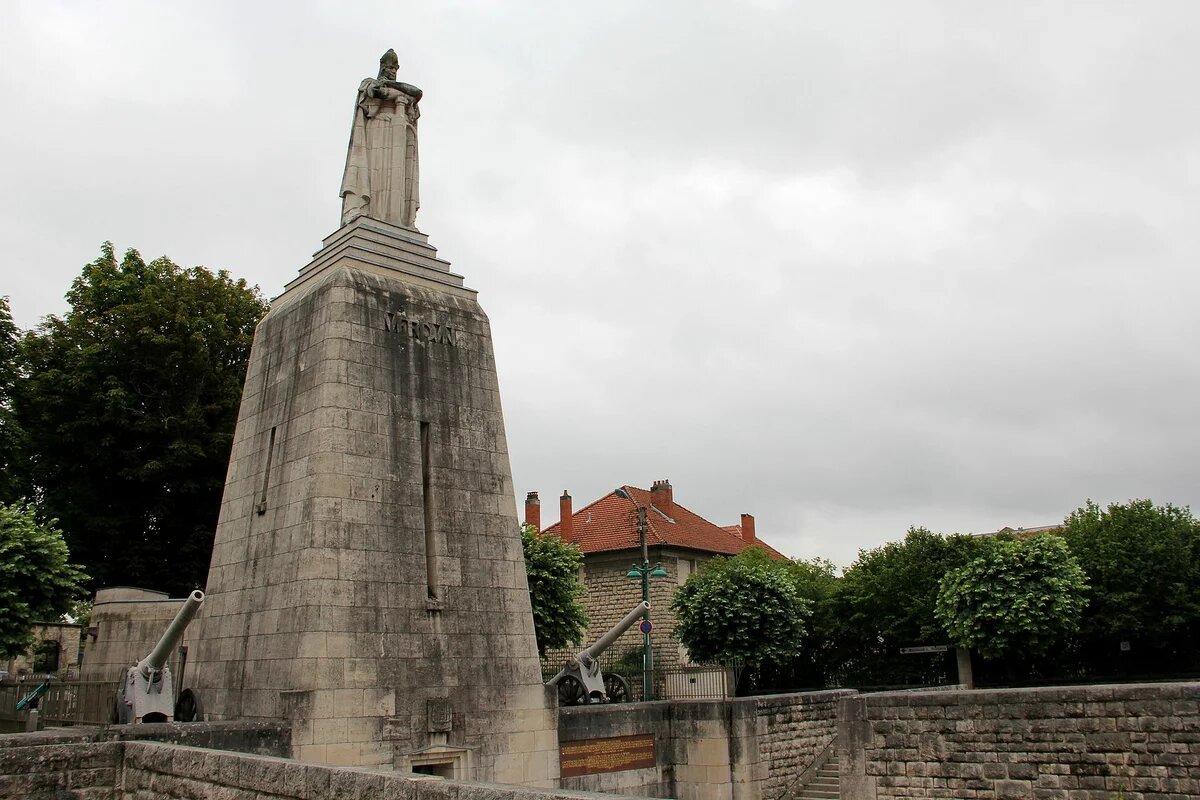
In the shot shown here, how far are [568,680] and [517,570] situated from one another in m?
4.90

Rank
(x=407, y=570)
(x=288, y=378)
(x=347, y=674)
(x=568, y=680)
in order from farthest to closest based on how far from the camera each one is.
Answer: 1. (x=568, y=680)
2. (x=288, y=378)
3. (x=407, y=570)
4. (x=347, y=674)

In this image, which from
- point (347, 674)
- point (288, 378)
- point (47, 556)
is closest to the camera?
point (347, 674)

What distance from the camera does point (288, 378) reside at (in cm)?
1397

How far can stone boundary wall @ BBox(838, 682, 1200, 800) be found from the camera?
11945mm


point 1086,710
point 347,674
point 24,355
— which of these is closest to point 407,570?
point 347,674

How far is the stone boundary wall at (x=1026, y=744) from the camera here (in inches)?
470

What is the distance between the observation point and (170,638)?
12.4 meters

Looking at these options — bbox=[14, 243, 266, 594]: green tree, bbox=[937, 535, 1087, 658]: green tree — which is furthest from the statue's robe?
bbox=[937, 535, 1087, 658]: green tree

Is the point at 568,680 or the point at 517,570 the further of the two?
the point at 568,680

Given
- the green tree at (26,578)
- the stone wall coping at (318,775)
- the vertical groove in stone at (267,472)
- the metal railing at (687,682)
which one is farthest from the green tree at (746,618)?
the stone wall coping at (318,775)

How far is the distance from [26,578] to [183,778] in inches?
582

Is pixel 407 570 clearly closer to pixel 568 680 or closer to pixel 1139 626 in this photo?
pixel 568 680

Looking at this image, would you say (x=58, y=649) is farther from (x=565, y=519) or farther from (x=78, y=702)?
(x=78, y=702)

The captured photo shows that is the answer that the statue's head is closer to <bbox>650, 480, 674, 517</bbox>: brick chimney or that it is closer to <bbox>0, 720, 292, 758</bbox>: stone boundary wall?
<bbox>0, 720, 292, 758</bbox>: stone boundary wall
